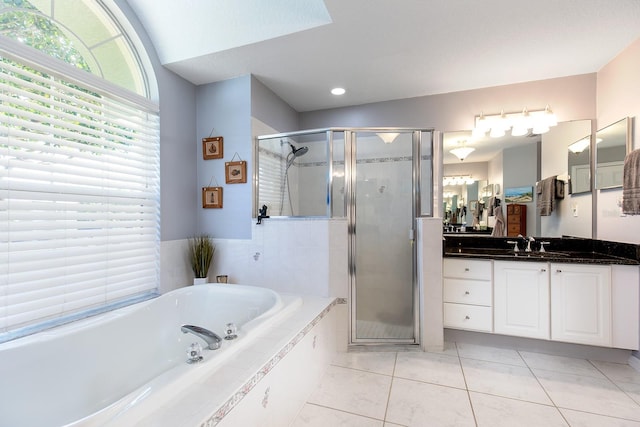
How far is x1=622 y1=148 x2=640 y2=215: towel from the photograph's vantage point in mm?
1871

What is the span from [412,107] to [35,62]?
292cm

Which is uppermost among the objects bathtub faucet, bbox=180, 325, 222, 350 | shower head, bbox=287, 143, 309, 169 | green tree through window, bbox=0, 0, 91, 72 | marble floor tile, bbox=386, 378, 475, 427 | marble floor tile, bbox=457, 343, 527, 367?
green tree through window, bbox=0, 0, 91, 72

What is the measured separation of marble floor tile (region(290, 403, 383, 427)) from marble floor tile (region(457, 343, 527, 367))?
1.15 m

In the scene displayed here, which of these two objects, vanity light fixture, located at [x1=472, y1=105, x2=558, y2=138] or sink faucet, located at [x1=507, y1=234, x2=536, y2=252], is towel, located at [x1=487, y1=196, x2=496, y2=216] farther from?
vanity light fixture, located at [x1=472, y1=105, x2=558, y2=138]

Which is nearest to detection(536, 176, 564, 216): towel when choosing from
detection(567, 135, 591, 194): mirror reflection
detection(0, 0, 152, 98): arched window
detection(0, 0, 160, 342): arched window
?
detection(567, 135, 591, 194): mirror reflection

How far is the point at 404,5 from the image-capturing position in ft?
5.43

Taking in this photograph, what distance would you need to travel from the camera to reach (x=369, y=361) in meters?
2.17

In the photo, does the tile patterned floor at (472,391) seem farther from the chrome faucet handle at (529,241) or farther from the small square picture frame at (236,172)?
the small square picture frame at (236,172)

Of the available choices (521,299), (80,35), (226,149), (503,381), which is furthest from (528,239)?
(80,35)

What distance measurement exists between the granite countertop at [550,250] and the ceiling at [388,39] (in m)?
1.47

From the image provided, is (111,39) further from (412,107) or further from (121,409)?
(412,107)

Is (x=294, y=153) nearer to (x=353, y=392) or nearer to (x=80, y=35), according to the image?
(x=80, y=35)

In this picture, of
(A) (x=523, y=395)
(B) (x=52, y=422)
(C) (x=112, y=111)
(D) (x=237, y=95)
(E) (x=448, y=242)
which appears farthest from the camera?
(E) (x=448, y=242)

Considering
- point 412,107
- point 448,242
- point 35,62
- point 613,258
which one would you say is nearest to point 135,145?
point 35,62
